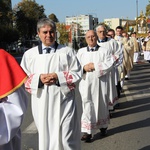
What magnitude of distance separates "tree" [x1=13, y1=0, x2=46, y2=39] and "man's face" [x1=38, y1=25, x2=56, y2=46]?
6732 cm

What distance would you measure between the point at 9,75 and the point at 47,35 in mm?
1804

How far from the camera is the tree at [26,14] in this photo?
71.1 meters

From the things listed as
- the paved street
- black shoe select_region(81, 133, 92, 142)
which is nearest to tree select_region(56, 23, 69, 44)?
the paved street

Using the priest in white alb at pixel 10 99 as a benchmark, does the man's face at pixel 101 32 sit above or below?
above

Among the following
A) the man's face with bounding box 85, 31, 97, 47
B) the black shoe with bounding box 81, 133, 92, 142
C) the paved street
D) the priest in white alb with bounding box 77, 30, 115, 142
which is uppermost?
the man's face with bounding box 85, 31, 97, 47

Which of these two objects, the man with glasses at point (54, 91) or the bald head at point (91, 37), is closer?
the man with glasses at point (54, 91)

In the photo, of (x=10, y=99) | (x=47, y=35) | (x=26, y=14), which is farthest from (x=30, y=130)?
(x=26, y=14)

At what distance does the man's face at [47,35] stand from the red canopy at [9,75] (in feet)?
5.48

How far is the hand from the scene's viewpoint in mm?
3820

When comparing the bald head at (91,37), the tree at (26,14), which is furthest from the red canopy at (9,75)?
the tree at (26,14)

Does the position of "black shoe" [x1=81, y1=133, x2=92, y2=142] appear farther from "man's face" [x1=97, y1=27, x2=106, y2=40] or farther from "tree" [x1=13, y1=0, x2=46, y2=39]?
"tree" [x1=13, y1=0, x2=46, y2=39]

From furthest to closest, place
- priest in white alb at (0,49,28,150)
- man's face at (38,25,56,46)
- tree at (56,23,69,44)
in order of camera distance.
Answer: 1. tree at (56,23,69,44)
2. man's face at (38,25,56,46)
3. priest in white alb at (0,49,28,150)

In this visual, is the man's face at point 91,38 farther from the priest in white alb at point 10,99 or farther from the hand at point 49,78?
the priest in white alb at point 10,99

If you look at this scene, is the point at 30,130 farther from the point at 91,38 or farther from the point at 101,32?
the point at 101,32
